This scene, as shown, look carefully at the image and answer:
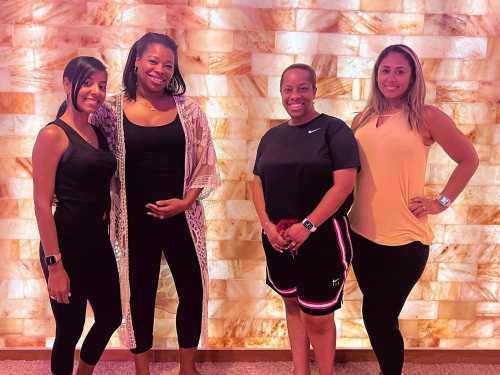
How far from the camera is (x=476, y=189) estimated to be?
2287 millimetres

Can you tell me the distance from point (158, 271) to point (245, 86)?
1.02m

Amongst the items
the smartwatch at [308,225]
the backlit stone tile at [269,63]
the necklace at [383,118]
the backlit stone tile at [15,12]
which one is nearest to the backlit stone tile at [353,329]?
the smartwatch at [308,225]

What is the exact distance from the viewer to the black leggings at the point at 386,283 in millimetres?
1739

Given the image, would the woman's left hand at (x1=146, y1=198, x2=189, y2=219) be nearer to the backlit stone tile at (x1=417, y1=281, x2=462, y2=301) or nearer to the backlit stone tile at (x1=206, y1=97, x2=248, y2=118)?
the backlit stone tile at (x1=206, y1=97, x2=248, y2=118)

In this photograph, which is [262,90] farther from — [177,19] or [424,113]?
[424,113]

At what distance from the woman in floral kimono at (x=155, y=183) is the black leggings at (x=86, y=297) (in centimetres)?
15

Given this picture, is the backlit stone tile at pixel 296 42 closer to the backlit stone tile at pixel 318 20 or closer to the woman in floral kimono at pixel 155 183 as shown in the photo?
the backlit stone tile at pixel 318 20

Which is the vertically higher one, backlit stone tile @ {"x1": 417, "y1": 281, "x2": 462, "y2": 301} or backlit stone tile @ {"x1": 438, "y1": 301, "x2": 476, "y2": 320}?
backlit stone tile @ {"x1": 417, "y1": 281, "x2": 462, "y2": 301}

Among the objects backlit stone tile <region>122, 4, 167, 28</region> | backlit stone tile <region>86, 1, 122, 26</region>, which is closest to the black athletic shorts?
backlit stone tile <region>122, 4, 167, 28</region>

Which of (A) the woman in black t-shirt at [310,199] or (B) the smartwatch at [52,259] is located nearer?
(B) the smartwatch at [52,259]

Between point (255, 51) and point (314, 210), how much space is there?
0.97m

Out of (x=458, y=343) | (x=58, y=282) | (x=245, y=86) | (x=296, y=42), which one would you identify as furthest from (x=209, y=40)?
(x=458, y=343)

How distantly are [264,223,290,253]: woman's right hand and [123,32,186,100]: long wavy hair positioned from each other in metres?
0.72

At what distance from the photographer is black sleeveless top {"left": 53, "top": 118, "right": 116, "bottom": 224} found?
1534 millimetres
